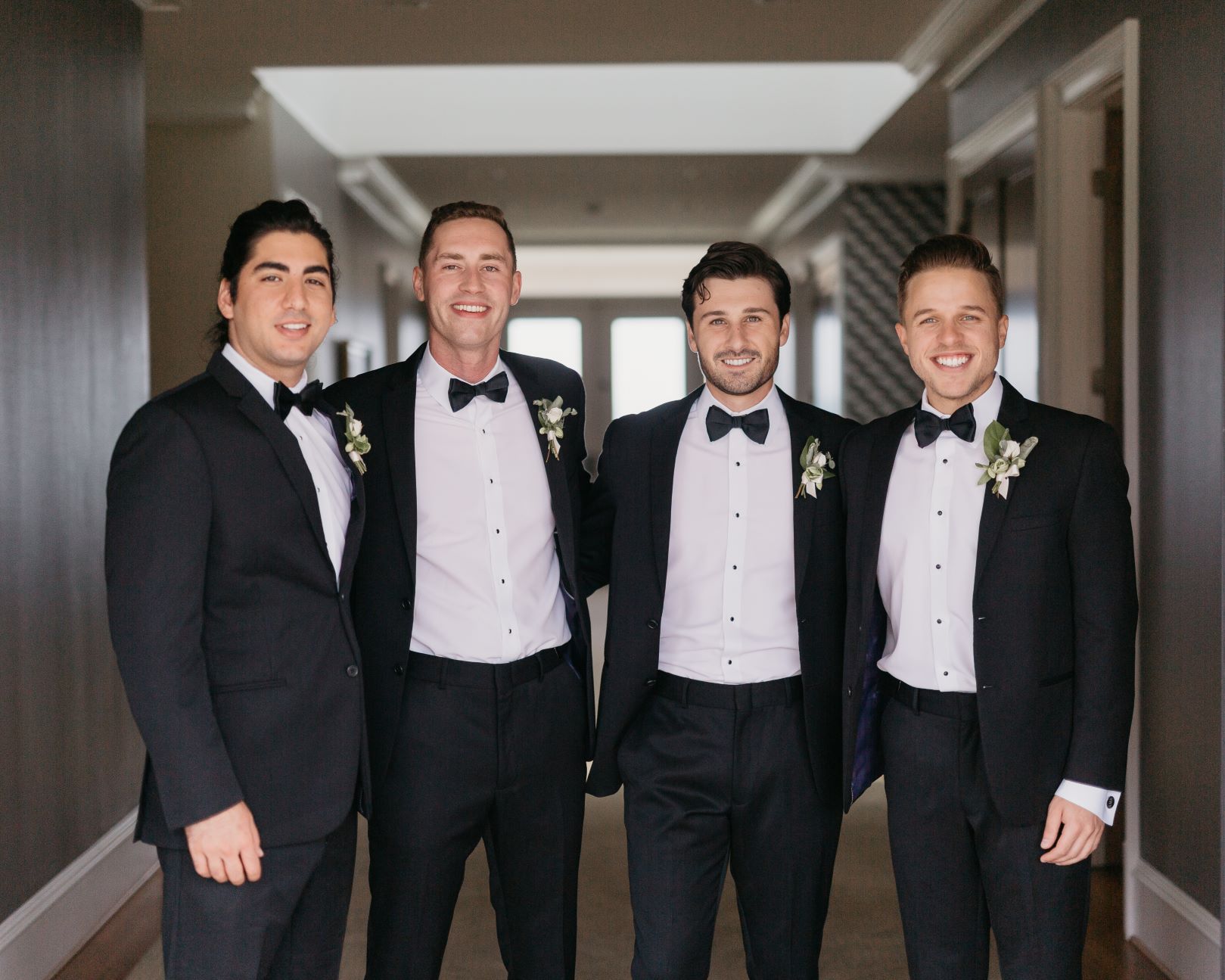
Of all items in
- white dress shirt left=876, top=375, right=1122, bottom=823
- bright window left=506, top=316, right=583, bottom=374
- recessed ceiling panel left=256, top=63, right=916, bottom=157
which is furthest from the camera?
bright window left=506, top=316, right=583, bottom=374

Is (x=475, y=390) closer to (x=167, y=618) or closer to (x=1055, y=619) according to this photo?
(x=167, y=618)

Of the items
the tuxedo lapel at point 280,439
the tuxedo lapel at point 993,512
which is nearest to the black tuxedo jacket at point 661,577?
the tuxedo lapel at point 993,512

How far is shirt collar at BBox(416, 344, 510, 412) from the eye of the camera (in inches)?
103

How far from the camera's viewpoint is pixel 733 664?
245cm

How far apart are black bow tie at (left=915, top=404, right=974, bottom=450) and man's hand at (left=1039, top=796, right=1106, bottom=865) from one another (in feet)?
2.24

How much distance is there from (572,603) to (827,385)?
27.3 ft

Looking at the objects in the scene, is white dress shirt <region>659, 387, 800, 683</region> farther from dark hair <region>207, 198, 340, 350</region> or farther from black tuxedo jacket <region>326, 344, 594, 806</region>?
dark hair <region>207, 198, 340, 350</region>

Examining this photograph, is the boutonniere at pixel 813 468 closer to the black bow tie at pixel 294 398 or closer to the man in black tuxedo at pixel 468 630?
the man in black tuxedo at pixel 468 630

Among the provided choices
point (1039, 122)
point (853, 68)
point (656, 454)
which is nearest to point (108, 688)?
point (656, 454)

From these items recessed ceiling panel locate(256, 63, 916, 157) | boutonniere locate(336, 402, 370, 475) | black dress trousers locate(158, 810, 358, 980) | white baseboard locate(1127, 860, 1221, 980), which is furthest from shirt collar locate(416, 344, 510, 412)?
recessed ceiling panel locate(256, 63, 916, 157)

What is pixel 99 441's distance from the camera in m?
4.05

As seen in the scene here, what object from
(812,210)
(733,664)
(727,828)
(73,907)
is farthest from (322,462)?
(812,210)

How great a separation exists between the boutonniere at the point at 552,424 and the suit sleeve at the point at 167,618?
0.88 m

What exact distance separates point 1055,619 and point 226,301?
63.8 inches
